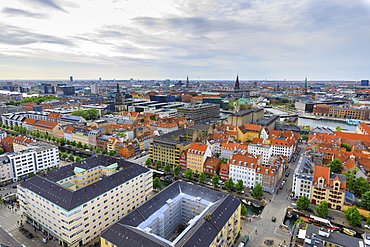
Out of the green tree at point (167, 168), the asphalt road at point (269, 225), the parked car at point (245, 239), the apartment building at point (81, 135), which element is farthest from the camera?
the apartment building at point (81, 135)

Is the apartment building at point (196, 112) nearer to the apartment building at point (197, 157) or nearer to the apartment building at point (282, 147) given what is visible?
the apartment building at point (282, 147)

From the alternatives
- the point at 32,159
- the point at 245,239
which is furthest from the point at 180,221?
the point at 32,159

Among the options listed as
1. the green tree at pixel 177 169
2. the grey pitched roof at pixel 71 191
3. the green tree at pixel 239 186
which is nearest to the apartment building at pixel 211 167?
the green tree at pixel 177 169

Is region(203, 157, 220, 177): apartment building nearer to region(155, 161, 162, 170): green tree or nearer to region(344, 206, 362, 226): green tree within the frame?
region(155, 161, 162, 170): green tree

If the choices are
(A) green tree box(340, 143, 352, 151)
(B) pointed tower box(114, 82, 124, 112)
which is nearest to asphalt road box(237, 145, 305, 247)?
(A) green tree box(340, 143, 352, 151)

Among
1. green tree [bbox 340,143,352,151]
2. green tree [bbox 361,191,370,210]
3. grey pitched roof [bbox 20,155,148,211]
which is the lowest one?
green tree [bbox 361,191,370,210]

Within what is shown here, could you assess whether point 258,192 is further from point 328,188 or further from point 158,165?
point 158,165
